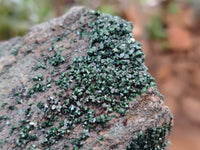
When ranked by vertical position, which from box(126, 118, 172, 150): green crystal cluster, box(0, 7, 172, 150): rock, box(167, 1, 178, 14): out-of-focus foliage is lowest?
box(126, 118, 172, 150): green crystal cluster

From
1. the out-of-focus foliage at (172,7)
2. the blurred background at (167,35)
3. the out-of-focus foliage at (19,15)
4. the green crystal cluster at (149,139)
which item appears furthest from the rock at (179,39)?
the green crystal cluster at (149,139)

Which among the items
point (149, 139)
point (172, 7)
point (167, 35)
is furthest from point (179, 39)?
point (149, 139)

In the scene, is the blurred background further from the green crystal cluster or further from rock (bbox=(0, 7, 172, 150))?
the green crystal cluster

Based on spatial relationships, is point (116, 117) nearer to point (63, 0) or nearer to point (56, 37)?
point (56, 37)

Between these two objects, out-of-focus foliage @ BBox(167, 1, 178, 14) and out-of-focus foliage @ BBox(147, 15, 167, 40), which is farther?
out-of-focus foliage @ BBox(167, 1, 178, 14)

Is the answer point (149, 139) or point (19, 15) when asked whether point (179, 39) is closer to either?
point (19, 15)

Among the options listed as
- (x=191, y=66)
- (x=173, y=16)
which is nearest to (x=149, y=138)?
(x=191, y=66)

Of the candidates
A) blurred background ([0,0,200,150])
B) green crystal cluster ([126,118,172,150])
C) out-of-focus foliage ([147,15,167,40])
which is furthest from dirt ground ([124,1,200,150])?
green crystal cluster ([126,118,172,150])
